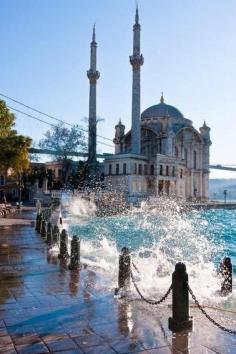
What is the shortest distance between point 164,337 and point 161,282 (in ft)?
14.0


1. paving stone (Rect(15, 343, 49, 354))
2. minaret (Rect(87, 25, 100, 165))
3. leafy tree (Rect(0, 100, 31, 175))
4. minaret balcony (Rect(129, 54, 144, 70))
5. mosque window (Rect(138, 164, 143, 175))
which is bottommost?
paving stone (Rect(15, 343, 49, 354))

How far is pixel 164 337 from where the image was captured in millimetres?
6160

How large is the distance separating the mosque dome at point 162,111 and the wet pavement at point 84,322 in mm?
73833

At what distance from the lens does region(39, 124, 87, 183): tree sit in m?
64.1

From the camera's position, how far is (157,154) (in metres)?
70.3

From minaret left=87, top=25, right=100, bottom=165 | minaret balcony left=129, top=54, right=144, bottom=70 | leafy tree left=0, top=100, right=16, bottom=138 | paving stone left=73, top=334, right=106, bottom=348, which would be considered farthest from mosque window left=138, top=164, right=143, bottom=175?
paving stone left=73, top=334, right=106, bottom=348

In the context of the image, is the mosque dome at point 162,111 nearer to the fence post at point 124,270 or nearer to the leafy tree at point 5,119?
the leafy tree at point 5,119

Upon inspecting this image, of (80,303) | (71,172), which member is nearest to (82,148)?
(71,172)

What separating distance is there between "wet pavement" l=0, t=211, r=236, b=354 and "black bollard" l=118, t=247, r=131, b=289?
34cm

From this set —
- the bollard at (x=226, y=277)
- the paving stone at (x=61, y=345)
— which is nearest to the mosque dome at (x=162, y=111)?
the bollard at (x=226, y=277)

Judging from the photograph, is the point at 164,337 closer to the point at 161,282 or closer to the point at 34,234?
the point at 161,282

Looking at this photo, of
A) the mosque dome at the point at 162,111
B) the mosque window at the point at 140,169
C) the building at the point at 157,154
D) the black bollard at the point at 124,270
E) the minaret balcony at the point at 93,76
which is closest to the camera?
the black bollard at the point at 124,270

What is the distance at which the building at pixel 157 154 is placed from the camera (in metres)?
65.9

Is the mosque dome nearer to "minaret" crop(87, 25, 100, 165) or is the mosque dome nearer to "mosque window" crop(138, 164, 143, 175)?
"mosque window" crop(138, 164, 143, 175)
